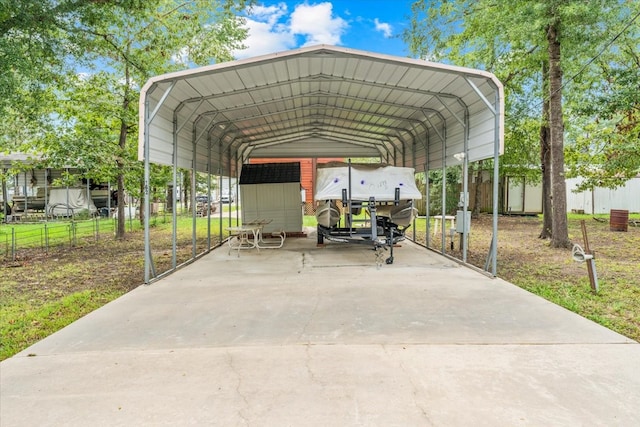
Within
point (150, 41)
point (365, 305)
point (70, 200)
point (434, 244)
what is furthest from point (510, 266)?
point (70, 200)

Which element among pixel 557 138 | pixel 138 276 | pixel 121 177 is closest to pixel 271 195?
pixel 121 177

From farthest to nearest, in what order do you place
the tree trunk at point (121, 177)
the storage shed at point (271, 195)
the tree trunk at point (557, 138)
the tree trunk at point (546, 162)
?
the storage shed at point (271, 195) < the tree trunk at point (121, 177) < the tree trunk at point (546, 162) < the tree trunk at point (557, 138)

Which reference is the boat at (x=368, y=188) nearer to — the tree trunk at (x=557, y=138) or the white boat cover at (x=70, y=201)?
the tree trunk at (x=557, y=138)

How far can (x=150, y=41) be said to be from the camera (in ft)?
36.3

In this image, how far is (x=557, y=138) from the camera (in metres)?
9.26

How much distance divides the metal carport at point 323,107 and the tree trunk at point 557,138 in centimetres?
241

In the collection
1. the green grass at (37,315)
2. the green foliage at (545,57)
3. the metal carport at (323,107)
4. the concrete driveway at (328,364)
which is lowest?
the green grass at (37,315)

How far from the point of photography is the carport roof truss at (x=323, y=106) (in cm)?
632

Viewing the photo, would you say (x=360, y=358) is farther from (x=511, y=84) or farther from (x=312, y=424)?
(x=511, y=84)

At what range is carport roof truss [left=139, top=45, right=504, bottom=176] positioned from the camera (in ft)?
20.7

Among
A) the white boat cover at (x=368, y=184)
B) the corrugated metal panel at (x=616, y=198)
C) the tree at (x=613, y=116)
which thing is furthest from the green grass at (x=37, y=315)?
the corrugated metal panel at (x=616, y=198)

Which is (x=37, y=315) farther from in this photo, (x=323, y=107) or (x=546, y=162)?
(x=546, y=162)

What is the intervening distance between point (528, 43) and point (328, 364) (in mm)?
11777

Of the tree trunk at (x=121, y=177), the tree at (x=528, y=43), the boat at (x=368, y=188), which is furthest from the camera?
the tree trunk at (x=121, y=177)
